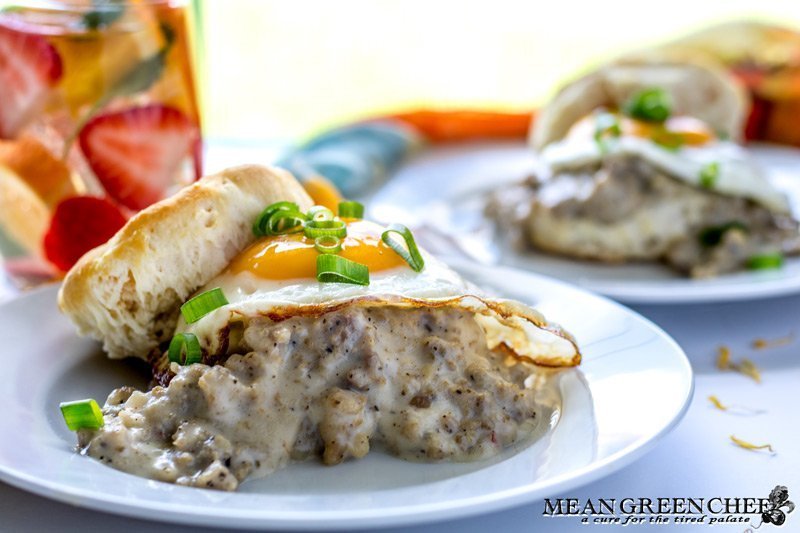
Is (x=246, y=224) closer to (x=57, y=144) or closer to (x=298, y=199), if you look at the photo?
(x=298, y=199)

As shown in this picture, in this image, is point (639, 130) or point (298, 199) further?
point (639, 130)

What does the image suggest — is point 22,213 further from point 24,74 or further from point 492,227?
point 492,227

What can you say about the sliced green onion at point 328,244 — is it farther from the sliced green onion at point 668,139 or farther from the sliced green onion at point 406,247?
the sliced green onion at point 668,139

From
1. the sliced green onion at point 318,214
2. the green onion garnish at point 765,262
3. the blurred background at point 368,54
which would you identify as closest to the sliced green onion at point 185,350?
the sliced green onion at point 318,214

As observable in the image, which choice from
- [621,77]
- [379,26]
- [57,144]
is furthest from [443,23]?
[57,144]

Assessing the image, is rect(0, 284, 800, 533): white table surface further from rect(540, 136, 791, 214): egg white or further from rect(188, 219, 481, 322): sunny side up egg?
rect(540, 136, 791, 214): egg white

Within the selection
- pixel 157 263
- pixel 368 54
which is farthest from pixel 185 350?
pixel 368 54

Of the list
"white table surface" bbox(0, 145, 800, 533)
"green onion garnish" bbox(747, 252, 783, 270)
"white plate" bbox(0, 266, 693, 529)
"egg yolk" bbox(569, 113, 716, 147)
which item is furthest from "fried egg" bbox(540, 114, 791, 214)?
"white plate" bbox(0, 266, 693, 529)
